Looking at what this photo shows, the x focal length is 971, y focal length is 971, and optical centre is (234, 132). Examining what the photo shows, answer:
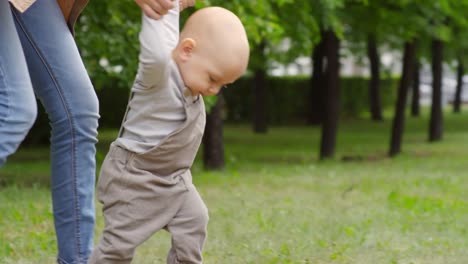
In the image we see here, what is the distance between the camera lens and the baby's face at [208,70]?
11.6ft

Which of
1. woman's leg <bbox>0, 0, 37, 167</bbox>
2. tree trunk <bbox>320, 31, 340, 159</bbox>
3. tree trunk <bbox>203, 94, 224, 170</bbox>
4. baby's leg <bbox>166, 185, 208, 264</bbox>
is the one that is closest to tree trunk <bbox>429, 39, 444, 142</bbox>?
tree trunk <bbox>320, 31, 340, 159</bbox>

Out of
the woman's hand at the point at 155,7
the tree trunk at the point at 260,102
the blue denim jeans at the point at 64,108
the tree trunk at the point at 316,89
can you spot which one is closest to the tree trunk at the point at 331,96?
the tree trunk at the point at 260,102

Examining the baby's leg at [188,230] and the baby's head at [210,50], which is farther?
the baby's leg at [188,230]

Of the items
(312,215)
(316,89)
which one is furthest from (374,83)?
(312,215)

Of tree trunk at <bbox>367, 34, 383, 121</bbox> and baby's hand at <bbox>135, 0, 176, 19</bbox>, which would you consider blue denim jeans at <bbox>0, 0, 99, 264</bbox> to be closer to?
baby's hand at <bbox>135, 0, 176, 19</bbox>

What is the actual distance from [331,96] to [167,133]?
16447 mm

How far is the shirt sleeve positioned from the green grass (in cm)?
224

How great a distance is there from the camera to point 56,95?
4.01 m

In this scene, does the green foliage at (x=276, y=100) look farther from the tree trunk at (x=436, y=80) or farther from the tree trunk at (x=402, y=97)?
the tree trunk at (x=402, y=97)

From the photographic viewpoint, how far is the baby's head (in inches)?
139

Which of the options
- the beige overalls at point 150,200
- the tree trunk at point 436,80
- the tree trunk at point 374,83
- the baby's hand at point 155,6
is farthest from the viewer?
the tree trunk at point 374,83

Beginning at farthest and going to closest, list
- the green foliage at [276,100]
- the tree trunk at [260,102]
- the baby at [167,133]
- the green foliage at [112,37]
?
the green foliage at [276,100]
the tree trunk at [260,102]
the green foliage at [112,37]
the baby at [167,133]

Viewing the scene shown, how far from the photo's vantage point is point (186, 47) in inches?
140

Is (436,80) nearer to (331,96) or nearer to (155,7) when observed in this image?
(331,96)
